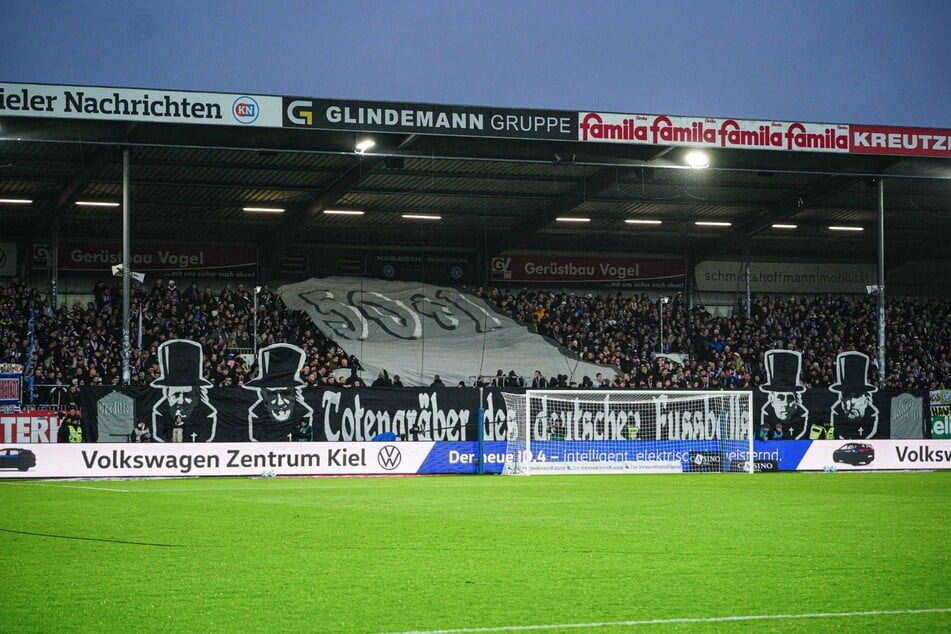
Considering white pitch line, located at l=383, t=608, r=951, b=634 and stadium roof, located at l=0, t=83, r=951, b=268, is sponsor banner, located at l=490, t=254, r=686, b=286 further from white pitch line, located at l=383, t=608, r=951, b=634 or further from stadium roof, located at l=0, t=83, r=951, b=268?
white pitch line, located at l=383, t=608, r=951, b=634

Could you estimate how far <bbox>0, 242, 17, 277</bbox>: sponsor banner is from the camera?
4106cm

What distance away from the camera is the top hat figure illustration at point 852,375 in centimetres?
3231

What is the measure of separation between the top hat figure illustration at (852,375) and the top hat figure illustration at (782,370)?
111 centimetres

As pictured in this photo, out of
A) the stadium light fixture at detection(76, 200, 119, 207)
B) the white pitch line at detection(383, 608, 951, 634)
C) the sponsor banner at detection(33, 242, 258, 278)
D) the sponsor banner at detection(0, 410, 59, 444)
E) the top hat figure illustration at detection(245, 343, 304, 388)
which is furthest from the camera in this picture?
the sponsor banner at detection(33, 242, 258, 278)

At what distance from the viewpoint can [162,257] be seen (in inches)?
1692

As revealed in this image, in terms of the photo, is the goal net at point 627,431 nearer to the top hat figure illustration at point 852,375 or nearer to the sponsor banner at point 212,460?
the sponsor banner at point 212,460

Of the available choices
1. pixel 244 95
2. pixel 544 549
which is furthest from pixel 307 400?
pixel 544 549

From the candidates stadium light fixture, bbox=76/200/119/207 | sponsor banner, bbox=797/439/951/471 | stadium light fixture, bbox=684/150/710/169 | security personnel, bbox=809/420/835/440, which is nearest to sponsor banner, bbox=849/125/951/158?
stadium light fixture, bbox=684/150/710/169

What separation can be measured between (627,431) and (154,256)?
2117cm

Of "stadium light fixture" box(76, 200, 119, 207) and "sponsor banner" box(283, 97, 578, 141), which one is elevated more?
"sponsor banner" box(283, 97, 578, 141)

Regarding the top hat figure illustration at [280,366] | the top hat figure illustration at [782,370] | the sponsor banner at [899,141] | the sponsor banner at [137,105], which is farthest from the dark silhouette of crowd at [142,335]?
the sponsor banner at [899,141]

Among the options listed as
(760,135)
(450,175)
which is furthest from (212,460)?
(760,135)

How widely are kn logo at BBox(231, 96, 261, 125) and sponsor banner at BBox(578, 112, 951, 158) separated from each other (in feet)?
28.6

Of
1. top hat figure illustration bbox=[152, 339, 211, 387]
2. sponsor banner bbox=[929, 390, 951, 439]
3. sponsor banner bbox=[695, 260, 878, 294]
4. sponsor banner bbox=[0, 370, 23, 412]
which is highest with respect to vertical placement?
sponsor banner bbox=[695, 260, 878, 294]
